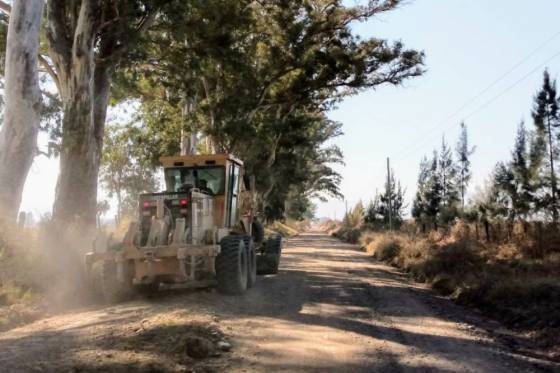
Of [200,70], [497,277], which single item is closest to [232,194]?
[497,277]

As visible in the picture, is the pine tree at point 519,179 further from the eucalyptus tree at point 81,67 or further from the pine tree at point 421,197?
the eucalyptus tree at point 81,67

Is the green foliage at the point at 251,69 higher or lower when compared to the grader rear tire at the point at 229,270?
higher

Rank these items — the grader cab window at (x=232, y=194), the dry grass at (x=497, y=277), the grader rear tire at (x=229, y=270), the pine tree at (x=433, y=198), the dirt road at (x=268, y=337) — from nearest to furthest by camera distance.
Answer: the dirt road at (x=268, y=337) < the dry grass at (x=497, y=277) < the grader rear tire at (x=229, y=270) < the grader cab window at (x=232, y=194) < the pine tree at (x=433, y=198)

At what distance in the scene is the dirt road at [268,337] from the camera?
6.54 metres

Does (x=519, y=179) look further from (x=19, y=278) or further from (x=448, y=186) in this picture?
(x=19, y=278)

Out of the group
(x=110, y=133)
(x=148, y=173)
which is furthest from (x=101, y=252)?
(x=148, y=173)

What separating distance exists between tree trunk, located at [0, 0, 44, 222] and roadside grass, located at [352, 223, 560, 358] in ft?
34.5

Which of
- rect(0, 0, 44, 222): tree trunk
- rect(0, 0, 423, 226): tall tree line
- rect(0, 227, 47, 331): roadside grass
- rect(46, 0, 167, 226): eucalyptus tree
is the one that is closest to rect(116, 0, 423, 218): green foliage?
rect(0, 0, 423, 226): tall tree line

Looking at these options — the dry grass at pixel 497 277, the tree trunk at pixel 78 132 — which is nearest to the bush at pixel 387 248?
the dry grass at pixel 497 277

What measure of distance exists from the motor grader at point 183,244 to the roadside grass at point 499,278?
5058mm

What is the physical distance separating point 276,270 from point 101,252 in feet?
23.0

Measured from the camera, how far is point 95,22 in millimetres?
15219

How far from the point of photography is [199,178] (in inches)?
538

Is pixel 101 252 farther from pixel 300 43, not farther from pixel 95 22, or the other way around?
pixel 300 43
